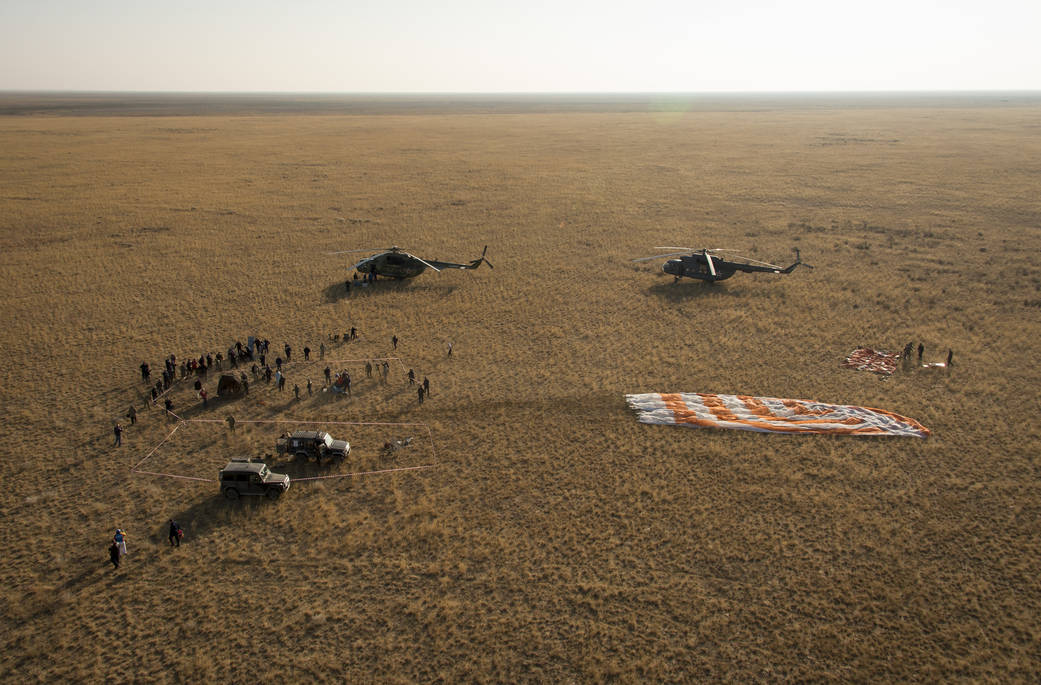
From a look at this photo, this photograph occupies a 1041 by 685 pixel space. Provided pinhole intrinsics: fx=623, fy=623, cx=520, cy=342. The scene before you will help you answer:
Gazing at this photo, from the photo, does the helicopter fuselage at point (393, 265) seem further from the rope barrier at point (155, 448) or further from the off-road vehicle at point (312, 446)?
the off-road vehicle at point (312, 446)

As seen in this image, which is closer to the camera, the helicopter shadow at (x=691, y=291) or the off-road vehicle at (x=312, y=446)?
the off-road vehicle at (x=312, y=446)

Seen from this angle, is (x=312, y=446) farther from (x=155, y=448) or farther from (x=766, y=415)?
(x=766, y=415)

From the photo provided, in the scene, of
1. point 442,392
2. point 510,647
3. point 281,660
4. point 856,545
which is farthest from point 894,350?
point 281,660

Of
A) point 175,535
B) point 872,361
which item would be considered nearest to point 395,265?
point 175,535

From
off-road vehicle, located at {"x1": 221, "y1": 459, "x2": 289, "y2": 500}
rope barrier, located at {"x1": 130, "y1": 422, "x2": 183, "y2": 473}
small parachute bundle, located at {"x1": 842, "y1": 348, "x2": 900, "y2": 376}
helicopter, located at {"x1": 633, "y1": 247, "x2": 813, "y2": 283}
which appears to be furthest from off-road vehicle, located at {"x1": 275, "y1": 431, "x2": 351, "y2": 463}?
helicopter, located at {"x1": 633, "y1": 247, "x2": 813, "y2": 283}

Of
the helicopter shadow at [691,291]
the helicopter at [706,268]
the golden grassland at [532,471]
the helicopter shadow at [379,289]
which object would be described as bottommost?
the golden grassland at [532,471]

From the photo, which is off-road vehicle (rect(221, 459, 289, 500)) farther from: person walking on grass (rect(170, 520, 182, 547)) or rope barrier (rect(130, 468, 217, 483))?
person walking on grass (rect(170, 520, 182, 547))

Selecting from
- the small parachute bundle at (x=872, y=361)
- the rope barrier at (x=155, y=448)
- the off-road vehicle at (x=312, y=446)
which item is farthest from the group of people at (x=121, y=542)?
the small parachute bundle at (x=872, y=361)
